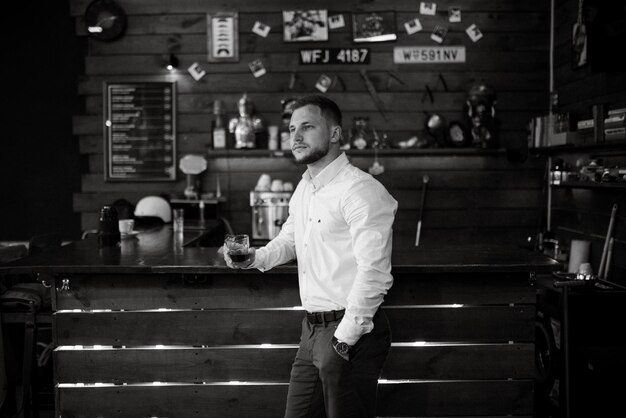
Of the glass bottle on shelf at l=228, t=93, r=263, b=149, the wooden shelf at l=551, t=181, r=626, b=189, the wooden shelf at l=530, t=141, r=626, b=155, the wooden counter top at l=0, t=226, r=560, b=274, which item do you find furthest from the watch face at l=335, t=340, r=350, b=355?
the glass bottle on shelf at l=228, t=93, r=263, b=149

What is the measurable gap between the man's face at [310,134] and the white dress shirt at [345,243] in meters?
0.08

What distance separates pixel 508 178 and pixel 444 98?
912mm

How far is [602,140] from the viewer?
12.9 ft

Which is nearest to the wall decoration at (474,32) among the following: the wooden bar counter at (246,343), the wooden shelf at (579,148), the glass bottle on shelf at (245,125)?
the wooden shelf at (579,148)

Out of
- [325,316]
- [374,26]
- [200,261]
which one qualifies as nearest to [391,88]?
[374,26]

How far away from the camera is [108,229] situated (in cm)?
353

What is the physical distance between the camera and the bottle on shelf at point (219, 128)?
5.19m

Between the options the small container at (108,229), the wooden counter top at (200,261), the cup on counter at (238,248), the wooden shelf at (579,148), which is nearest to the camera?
the cup on counter at (238,248)

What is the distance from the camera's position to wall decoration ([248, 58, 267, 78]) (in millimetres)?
5305

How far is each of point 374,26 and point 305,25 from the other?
603mm

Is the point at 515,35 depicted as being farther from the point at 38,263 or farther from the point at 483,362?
the point at 38,263

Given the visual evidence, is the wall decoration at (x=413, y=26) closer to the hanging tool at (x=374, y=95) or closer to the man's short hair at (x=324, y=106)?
the hanging tool at (x=374, y=95)

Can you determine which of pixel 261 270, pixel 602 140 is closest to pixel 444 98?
pixel 602 140

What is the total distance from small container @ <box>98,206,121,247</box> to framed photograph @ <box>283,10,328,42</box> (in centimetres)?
249
